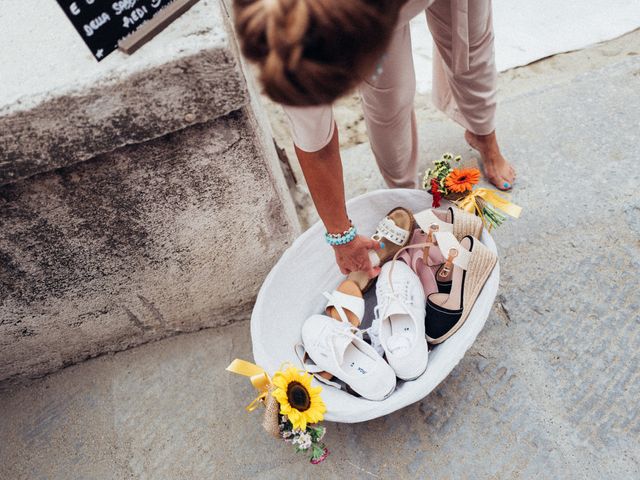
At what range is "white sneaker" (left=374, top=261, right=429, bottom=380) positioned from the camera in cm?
119

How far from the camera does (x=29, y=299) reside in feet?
4.36

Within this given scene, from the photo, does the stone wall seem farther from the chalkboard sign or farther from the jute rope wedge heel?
the jute rope wedge heel

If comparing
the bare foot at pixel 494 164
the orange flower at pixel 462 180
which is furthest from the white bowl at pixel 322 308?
the bare foot at pixel 494 164

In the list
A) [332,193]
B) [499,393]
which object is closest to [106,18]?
[332,193]

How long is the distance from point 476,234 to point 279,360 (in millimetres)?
644

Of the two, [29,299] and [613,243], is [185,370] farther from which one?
[613,243]

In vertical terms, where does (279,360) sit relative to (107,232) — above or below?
below

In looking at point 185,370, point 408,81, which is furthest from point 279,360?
point 408,81

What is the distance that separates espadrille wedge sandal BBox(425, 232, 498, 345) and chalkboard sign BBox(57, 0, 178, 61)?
90cm


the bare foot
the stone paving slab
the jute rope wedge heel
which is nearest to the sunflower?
the stone paving slab

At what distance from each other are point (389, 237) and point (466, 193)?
258mm

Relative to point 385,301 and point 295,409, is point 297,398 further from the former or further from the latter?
point 385,301

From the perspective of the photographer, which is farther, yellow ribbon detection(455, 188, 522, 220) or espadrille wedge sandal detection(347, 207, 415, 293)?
espadrille wedge sandal detection(347, 207, 415, 293)

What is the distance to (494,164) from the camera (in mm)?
1685
